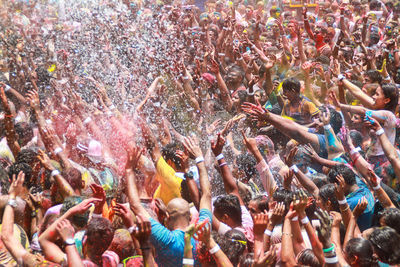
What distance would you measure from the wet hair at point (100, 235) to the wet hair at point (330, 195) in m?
1.95

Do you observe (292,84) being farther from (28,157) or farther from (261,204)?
(28,157)

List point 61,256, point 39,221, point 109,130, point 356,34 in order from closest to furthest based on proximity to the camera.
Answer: point 61,256
point 39,221
point 109,130
point 356,34

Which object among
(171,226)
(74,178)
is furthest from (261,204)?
(74,178)

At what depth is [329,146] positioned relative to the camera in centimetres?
545

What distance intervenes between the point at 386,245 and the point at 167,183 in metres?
2.15

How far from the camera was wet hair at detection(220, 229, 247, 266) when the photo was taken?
361 centimetres

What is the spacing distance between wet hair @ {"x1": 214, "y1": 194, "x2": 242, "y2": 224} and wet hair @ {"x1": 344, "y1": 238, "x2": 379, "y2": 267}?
1028mm

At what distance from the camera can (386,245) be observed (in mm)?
3533

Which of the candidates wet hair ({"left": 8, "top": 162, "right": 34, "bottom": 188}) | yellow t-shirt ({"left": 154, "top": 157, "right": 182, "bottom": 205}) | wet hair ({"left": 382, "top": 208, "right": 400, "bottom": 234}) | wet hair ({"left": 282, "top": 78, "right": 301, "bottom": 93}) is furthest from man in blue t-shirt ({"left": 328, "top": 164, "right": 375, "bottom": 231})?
wet hair ({"left": 8, "top": 162, "right": 34, "bottom": 188})

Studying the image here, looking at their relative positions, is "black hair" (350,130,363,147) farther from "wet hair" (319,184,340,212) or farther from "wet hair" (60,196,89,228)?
"wet hair" (60,196,89,228)

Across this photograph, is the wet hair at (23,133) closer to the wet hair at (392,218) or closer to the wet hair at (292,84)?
the wet hair at (292,84)

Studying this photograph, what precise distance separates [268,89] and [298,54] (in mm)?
1381

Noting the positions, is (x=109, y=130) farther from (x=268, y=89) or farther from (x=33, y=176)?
(x=268, y=89)

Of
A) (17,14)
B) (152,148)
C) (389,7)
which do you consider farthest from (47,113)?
(389,7)
